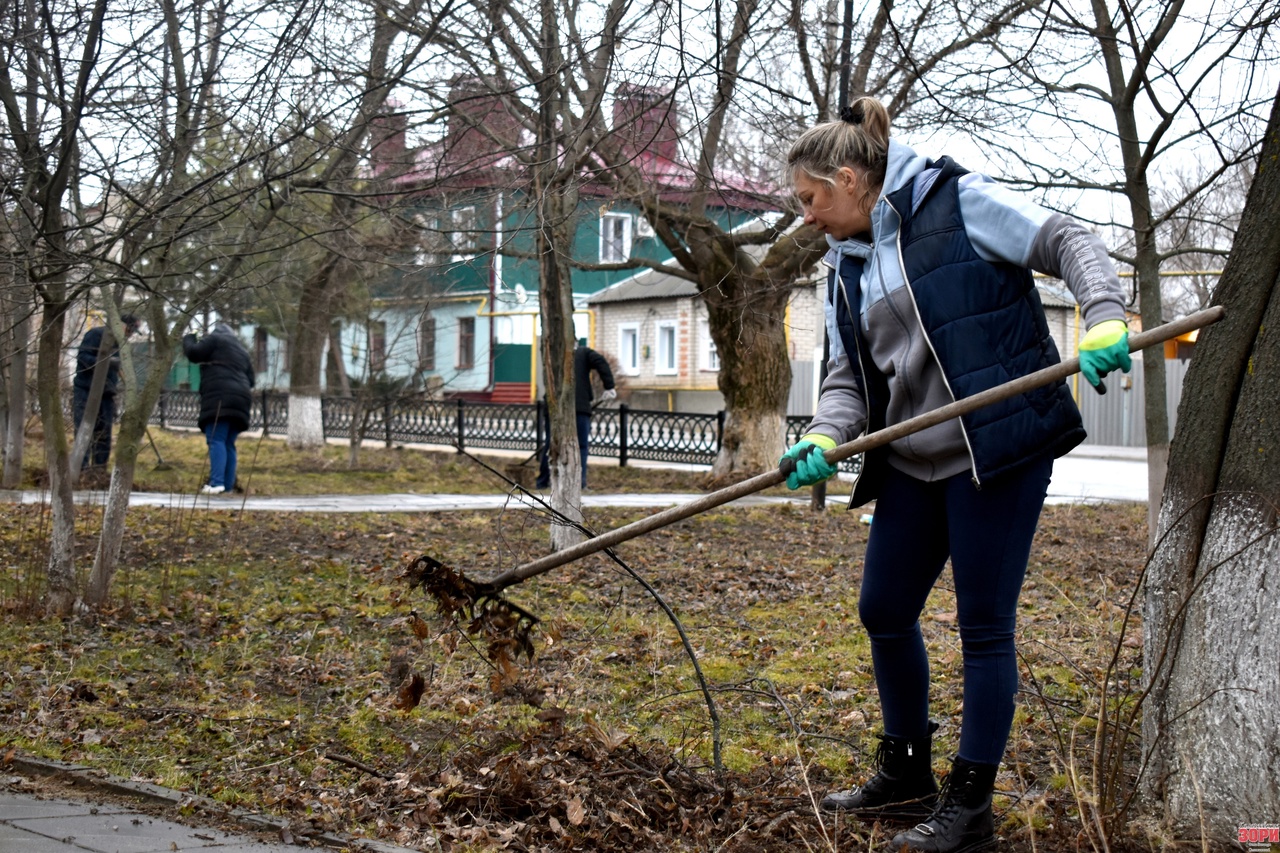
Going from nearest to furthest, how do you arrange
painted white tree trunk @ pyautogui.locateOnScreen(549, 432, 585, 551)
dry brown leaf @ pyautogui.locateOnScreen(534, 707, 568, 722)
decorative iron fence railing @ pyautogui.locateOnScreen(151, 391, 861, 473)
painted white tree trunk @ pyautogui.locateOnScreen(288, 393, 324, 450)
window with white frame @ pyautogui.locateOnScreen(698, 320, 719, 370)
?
1. dry brown leaf @ pyautogui.locateOnScreen(534, 707, 568, 722)
2. painted white tree trunk @ pyautogui.locateOnScreen(549, 432, 585, 551)
3. decorative iron fence railing @ pyautogui.locateOnScreen(151, 391, 861, 473)
4. painted white tree trunk @ pyautogui.locateOnScreen(288, 393, 324, 450)
5. window with white frame @ pyautogui.locateOnScreen(698, 320, 719, 370)

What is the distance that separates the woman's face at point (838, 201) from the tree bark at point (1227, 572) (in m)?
0.88

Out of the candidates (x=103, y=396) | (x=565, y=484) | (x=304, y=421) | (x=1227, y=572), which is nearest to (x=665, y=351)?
(x=304, y=421)

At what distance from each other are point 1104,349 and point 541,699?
220 centimetres

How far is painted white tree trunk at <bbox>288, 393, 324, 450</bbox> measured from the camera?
64.2 feet

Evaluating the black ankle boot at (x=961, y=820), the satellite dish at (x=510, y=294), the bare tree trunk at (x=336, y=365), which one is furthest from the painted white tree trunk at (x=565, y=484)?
the bare tree trunk at (x=336, y=365)

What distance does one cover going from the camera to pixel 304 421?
19.7m

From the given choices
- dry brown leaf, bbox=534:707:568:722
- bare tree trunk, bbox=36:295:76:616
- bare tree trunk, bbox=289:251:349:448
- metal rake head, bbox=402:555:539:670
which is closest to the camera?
metal rake head, bbox=402:555:539:670

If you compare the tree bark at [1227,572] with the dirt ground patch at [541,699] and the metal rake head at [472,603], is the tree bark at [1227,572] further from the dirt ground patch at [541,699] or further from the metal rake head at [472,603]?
the metal rake head at [472,603]

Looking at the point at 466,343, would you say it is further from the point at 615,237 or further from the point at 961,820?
the point at 961,820

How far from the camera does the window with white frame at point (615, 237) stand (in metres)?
14.4

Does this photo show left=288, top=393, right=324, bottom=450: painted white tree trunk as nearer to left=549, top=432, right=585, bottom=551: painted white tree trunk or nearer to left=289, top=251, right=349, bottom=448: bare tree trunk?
left=289, top=251, right=349, bottom=448: bare tree trunk

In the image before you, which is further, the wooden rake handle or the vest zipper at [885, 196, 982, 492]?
the vest zipper at [885, 196, 982, 492]

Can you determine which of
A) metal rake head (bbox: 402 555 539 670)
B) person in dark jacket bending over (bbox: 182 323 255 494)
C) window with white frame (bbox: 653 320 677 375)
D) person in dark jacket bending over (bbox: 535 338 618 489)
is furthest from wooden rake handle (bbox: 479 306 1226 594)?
window with white frame (bbox: 653 320 677 375)

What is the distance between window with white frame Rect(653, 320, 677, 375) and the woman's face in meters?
32.8
